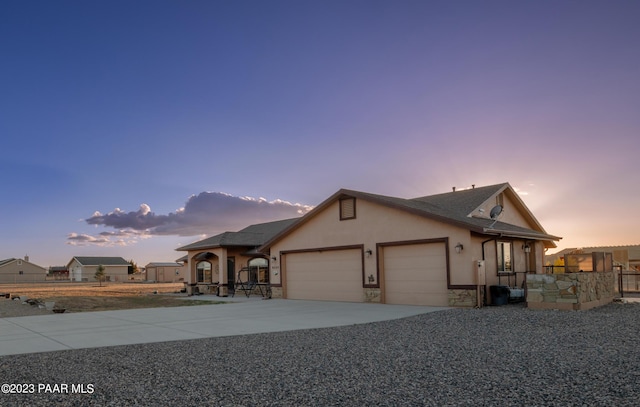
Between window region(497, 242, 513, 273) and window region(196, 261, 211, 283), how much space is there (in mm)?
18250

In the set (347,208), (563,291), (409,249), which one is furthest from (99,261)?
(563,291)

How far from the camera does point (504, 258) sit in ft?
64.2

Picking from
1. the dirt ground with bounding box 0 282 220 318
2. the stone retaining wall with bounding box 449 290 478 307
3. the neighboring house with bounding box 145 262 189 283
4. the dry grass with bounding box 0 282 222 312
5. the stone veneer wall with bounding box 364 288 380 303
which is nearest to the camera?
the stone retaining wall with bounding box 449 290 478 307

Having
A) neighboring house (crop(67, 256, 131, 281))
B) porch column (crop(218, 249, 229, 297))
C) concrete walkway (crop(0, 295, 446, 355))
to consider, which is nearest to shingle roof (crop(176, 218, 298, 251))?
porch column (crop(218, 249, 229, 297))

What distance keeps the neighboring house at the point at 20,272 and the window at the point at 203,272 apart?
195 ft

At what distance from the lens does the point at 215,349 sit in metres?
9.28

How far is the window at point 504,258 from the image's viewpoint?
19.3 metres

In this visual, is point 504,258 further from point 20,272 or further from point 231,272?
point 20,272

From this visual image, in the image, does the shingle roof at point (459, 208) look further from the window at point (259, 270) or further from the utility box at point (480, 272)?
the window at point (259, 270)

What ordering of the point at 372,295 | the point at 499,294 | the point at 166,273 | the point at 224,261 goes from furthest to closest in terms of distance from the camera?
the point at 166,273 → the point at 224,261 → the point at 372,295 → the point at 499,294

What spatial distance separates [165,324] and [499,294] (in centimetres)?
1143

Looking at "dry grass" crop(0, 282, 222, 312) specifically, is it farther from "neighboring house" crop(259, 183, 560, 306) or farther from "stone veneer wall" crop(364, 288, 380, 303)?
"stone veneer wall" crop(364, 288, 380, 303)

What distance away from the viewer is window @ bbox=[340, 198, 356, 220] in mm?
21062

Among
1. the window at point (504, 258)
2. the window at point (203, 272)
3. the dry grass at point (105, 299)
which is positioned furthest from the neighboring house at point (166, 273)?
the window at point (504, 258)
